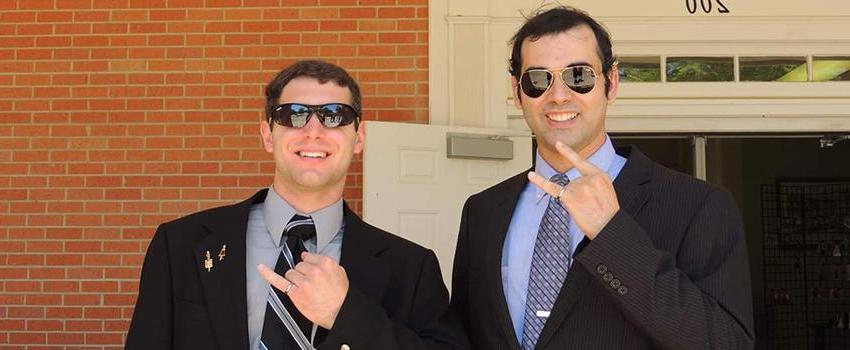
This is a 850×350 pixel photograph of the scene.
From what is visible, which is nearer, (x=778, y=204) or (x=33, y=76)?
(x=33, y=76)

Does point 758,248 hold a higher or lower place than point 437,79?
lower

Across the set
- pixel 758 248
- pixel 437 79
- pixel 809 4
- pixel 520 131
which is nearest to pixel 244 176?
pixel 437 79

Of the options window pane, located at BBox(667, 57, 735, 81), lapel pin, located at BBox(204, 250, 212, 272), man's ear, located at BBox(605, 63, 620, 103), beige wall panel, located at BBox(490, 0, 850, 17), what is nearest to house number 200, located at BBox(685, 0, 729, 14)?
beige wall panel, located at BBox(490, 0, 850, 17)

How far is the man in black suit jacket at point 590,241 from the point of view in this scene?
1.74 m

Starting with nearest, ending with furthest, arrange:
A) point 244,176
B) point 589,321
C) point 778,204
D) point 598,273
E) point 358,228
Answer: point 598,273 < point 589,321 < point 358,228 < point 244,176 < point 778,204

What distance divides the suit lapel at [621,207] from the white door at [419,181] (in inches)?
113

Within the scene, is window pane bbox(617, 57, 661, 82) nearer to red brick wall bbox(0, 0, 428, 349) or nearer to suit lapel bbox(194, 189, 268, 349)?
red brick wall bbox(0, 0, 428, 349)

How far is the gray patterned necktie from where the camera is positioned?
1.99 m

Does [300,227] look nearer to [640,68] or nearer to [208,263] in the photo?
[208,263]

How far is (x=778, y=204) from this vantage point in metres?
9.59

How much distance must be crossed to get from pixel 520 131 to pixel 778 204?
5.46 metres

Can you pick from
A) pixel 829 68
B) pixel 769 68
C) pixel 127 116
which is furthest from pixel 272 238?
pixel 829 68

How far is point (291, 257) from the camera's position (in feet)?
6.59

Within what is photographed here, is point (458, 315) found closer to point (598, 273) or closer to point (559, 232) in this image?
point (559, 232)
